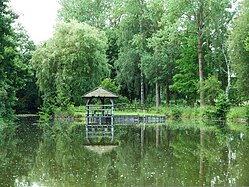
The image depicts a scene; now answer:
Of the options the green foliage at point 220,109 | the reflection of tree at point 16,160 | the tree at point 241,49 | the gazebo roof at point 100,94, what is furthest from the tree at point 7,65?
the tree at point 241,49

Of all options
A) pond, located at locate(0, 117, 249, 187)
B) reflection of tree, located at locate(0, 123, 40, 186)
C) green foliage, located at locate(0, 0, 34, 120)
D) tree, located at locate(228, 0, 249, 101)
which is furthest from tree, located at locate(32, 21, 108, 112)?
pond, located at locate(0, 117, 249, 187)

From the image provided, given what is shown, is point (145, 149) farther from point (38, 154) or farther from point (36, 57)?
point (36, 57)

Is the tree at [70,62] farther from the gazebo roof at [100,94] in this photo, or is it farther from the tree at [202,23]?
the gazebo roof at [100,94]

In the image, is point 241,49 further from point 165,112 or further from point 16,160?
point 16,160

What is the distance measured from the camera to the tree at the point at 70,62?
43781mm

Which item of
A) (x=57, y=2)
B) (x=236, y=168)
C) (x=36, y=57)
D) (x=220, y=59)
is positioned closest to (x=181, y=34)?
(x=220, y=59)

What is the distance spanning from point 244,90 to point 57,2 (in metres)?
32.8

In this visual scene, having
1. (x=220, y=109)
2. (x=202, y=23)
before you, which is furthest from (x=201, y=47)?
(x=220, y=109)

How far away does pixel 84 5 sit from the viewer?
5747 cm

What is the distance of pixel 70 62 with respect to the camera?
43875mm

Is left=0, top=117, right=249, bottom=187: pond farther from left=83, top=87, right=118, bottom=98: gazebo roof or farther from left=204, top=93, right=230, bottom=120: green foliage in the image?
left=204, top=93, right=230, bottom=120: green foliage

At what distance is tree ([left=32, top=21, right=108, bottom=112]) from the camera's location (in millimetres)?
43781

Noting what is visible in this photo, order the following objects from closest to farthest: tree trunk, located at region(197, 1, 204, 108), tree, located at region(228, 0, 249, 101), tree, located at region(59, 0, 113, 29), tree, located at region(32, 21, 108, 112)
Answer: tree, located at region(228, 0, 249, 101), tree trunk, located at region(197, 1, 204, 108), tree, located at region(32, 21, 108, 112), tree, located at region(59, 0, 113, 29)

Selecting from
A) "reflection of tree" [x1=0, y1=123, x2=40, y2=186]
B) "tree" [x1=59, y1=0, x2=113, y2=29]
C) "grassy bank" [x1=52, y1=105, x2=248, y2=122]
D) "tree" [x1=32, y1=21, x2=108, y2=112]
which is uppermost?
"tree" [x1=59, y1=0, x2=113, y2=29]
